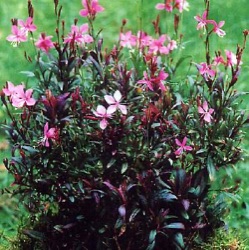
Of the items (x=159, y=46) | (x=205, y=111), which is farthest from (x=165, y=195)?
(x=159, y=46)

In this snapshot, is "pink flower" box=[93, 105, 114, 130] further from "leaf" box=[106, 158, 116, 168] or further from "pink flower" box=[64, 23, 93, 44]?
"pink flower" box=[64, 23, 93, 44]

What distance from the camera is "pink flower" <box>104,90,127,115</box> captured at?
8.39 feet

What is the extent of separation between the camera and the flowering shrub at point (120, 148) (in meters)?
2.64

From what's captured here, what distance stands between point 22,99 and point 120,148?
1.41 ft

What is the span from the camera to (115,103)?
8.49ft

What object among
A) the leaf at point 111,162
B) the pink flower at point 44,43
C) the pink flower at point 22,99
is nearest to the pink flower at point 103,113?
the leaf at point 111,162

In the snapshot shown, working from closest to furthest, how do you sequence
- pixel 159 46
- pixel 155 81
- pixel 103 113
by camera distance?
pixel 103 113
pixel 155 81
pixel 159 46

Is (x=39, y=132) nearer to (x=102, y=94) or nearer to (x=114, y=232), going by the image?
(x=102, y=94)

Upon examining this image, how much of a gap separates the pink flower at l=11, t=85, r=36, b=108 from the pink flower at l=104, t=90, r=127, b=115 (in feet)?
1.00

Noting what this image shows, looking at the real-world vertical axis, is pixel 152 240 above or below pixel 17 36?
below

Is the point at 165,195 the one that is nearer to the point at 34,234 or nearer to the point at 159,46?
the point at 34,234

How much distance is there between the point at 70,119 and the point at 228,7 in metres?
3.35

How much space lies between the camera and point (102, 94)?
2783 millimetres

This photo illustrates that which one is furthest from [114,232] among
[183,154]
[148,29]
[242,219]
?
[148,29]
